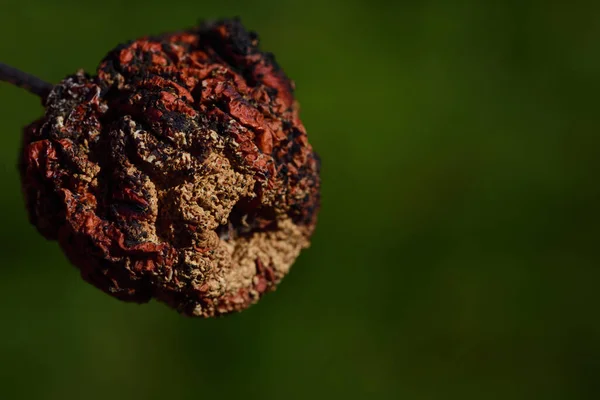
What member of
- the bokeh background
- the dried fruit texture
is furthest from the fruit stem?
the bokeh background

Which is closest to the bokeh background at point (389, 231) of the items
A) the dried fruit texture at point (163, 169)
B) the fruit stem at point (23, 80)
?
the dried fruit texture at point (163, 169)

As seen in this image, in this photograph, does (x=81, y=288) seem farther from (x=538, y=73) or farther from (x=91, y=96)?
(x=538, y=73)

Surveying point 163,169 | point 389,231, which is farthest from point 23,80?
point 389,231

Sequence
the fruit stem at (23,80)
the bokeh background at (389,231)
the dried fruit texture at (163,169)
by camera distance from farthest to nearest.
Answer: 1. the bokeh background at (389,231)
2. the fruit stem at (23,80)
3. the dried fruit texture at (163,169)

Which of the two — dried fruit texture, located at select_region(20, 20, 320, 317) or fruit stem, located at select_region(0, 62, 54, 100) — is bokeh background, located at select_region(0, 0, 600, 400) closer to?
dried fruit texture, located at select_region(20, 20, 320, 317)

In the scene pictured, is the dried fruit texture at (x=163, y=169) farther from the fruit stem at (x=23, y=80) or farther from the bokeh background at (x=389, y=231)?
the bokeh background at (x=389, y=231)

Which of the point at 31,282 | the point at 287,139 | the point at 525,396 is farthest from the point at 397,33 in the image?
the point at 287,139
